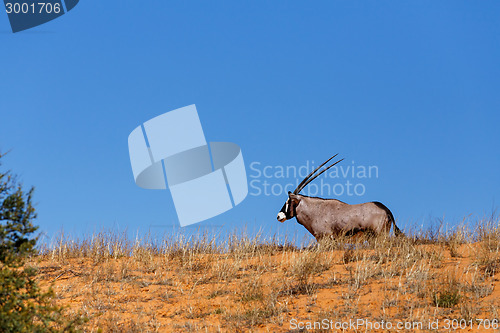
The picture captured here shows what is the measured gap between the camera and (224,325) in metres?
8.56

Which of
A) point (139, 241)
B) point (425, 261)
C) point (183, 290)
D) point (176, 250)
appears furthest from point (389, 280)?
point (139, 241)

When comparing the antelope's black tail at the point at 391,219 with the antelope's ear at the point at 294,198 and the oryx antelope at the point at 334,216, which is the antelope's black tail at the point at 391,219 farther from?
the antelope's ear at the point at 294,198

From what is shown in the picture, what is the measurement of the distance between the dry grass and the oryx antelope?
42cm

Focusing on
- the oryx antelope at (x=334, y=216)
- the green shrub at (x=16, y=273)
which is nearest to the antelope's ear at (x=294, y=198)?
the oryx antelope at (x=334, y=216)

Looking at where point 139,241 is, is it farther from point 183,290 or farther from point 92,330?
point 92,330

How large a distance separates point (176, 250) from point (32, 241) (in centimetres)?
653

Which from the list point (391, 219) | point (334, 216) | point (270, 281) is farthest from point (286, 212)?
point (270, 281)

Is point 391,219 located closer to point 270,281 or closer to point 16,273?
point 270,281

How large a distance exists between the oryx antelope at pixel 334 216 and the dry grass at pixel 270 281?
1.36 feet

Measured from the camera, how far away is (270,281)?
1009cm

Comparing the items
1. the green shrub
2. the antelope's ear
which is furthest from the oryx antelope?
the green shrub

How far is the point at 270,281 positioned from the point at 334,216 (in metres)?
3.92

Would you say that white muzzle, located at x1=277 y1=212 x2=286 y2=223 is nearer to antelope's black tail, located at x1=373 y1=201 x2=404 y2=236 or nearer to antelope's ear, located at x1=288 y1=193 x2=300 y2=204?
antelope's ear, located at x1=288 y1=193 x2=300 y2=204

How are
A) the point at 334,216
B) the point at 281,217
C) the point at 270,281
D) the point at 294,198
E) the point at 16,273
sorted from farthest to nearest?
the point at 294,198 < the point at 281,217 < the point at 334,216 < the point at 270,281 < the point at 16,273
